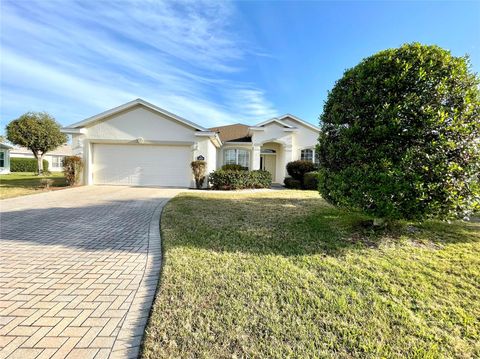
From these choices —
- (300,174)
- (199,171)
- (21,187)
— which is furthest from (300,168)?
(21,187)

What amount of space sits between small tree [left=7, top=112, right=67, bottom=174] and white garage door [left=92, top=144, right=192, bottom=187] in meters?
14.5

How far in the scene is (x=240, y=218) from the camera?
6.72m

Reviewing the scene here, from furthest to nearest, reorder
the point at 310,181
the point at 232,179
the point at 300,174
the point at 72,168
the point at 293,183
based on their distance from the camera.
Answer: the point at 300,174 < the point at 293,183 < the point at 310,181 < the point at 232,179 < the point at 72,168

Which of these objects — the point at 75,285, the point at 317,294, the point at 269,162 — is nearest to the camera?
the point at 317,294

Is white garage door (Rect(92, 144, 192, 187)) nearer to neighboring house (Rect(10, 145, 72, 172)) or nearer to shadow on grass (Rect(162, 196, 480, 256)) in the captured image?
shadow on grass (Rect(162, 196, 480, 256))

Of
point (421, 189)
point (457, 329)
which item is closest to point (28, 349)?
point (457, 329)

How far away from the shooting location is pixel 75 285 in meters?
3.16

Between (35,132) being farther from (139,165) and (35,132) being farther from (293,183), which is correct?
(293,183)

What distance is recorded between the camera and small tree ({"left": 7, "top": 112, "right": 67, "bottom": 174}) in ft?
73.3

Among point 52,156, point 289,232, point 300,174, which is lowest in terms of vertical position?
point 289,232

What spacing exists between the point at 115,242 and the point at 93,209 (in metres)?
3.97

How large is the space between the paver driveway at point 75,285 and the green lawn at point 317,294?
0.32 metres

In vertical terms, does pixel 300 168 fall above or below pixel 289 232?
above

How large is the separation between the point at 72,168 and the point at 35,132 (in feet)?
47.9
